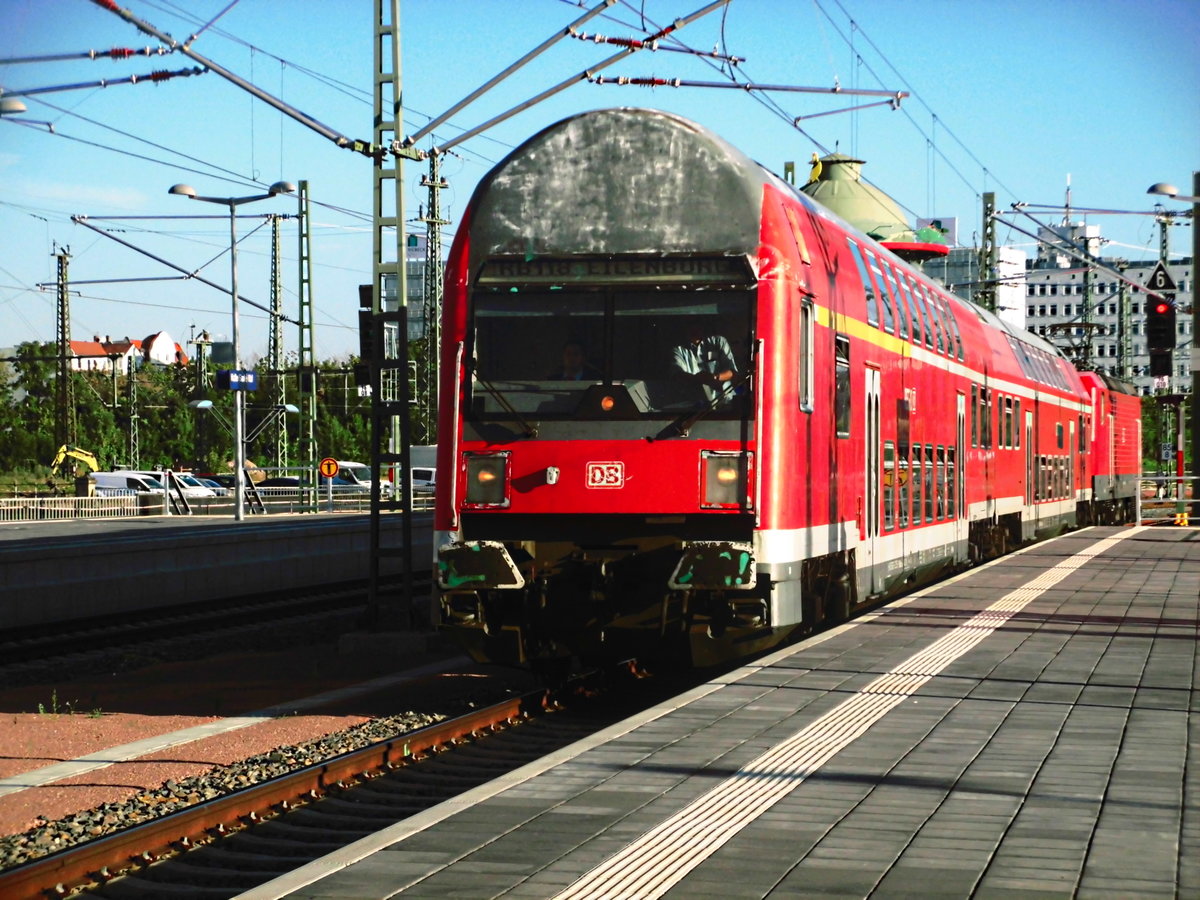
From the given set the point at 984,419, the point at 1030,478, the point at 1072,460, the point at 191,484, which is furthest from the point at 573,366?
the point at 191,484

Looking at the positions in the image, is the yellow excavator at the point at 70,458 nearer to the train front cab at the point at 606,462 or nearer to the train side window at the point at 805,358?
the train front cab at the point at 606,462

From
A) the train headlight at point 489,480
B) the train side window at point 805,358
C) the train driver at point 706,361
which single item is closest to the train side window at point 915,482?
the train side window at point 805,358

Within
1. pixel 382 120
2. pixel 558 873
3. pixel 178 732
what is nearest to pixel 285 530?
pixel 382 120

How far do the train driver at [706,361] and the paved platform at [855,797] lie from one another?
6.70 ft

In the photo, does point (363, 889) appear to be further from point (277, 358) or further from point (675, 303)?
point (277, 358)

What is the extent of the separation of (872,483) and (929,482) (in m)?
3.18

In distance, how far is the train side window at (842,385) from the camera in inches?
527

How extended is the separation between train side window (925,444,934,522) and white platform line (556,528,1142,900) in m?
5.20

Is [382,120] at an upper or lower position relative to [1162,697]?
upper

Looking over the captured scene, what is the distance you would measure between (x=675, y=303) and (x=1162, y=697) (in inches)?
162

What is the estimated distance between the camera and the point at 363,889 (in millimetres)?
5879

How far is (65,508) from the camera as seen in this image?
42.8m

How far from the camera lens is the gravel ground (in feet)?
30.9

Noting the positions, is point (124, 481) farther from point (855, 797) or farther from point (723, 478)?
point (855, 797)
